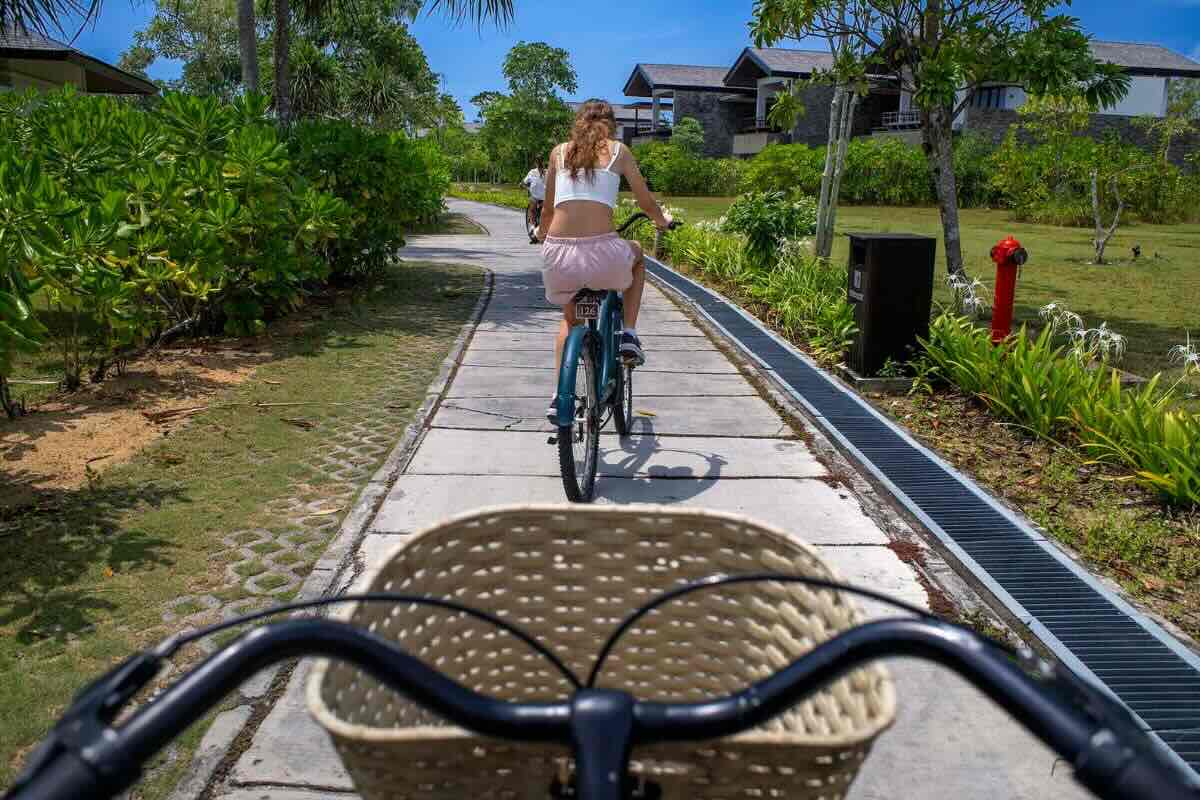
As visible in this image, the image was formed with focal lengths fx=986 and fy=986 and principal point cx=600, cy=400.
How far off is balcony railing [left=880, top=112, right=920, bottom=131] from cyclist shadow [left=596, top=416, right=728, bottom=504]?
42.5m

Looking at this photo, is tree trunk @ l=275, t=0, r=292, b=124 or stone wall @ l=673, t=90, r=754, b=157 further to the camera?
stone wall @ l=673, t=90, r=754, b=157

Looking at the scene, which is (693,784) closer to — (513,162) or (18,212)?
(18,212)

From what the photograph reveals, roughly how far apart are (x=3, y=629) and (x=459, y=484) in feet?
6.83

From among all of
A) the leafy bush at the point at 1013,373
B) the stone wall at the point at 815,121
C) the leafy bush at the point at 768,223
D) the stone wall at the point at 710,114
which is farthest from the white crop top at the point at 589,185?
the stone wall at the point at 710,114

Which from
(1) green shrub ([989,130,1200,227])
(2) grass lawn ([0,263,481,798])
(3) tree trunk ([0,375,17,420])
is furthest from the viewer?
(1) green shrub ([989,130,1200,227])

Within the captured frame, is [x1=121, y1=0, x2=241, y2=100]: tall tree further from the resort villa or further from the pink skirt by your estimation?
the pink skirt

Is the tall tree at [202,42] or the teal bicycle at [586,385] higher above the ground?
the tall tree at [202,42]

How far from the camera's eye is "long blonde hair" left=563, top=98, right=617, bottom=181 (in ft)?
15.6

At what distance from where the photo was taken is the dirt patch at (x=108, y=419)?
501 cm

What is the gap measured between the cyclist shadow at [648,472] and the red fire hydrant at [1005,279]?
276 cm

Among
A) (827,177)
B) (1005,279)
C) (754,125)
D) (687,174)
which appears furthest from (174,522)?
(754,125)

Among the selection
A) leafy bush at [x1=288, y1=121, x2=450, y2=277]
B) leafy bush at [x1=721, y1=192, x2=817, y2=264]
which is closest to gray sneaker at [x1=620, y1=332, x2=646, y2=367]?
leafy bush at [x1=288, y1=121, x2=450, y2=277]

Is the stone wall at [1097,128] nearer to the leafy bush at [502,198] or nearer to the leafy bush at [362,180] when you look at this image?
the leafy bush at [502,198]

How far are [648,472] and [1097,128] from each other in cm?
4211
